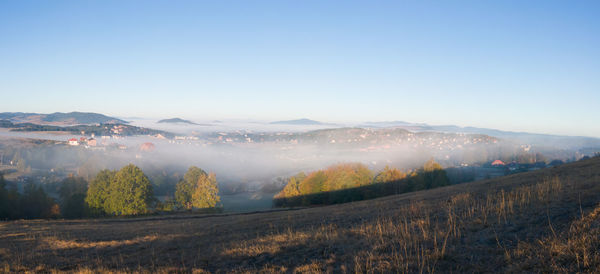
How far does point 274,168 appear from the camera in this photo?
15738 centimetres

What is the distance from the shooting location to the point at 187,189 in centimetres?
5341

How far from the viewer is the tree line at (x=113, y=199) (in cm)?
4438

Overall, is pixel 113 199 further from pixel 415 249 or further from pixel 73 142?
pixel 73 142

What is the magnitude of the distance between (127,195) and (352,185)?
39248 mm

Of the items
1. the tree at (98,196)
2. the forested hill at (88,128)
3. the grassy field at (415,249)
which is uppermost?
the forested hill at (88,128)

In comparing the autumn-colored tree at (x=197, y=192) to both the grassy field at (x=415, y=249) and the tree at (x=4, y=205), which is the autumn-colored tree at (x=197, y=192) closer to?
the tree at (x=4, y=205)

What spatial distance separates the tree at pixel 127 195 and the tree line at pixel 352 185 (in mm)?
25027

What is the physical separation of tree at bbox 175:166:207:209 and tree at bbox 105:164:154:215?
6.41 m

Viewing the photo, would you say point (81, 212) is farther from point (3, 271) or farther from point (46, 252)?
point (3, 271)

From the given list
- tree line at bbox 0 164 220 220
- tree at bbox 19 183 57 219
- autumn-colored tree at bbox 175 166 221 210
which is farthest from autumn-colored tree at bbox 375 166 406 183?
tree at bbox 19 183 57 219

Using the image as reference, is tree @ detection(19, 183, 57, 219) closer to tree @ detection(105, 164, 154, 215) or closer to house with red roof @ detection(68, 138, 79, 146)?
tree @ detection(105, 164, 154, 215)

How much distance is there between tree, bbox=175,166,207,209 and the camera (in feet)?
171

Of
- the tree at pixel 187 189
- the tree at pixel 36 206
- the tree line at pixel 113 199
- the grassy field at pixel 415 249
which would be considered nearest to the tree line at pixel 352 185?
the tree line at pixel 113 199

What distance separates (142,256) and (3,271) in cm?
381
